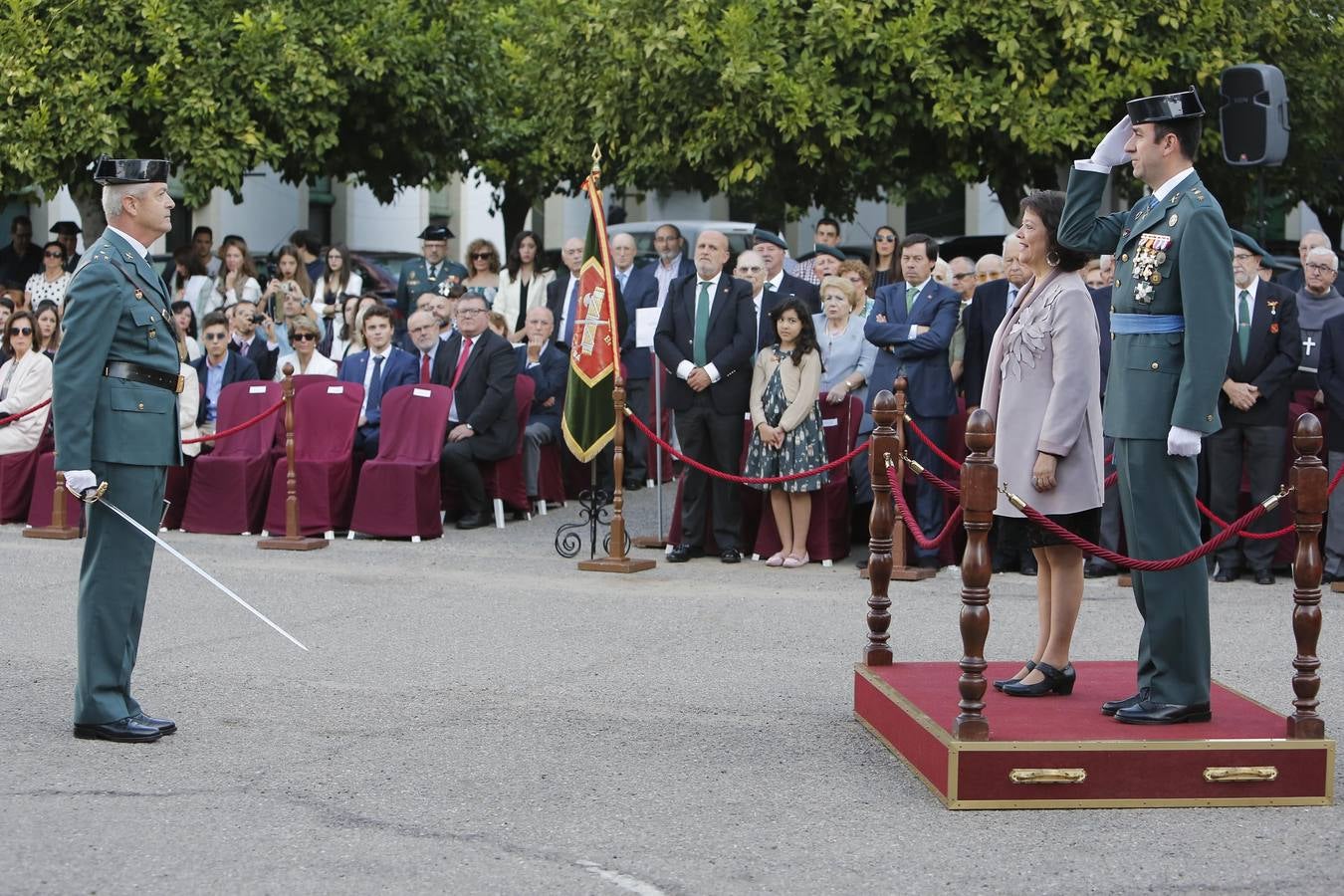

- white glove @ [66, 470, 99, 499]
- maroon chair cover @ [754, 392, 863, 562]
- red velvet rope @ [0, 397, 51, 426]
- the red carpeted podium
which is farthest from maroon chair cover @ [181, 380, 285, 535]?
the red carpeted podium

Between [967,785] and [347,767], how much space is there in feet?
6.99

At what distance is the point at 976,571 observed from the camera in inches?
244

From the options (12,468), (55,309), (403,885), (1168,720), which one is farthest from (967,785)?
(55,309)

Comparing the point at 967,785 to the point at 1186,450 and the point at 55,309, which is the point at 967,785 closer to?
the point at 1186,450

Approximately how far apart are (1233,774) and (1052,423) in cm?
143

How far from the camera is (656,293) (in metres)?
15.1

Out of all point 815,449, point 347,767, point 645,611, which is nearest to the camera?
point 347,767

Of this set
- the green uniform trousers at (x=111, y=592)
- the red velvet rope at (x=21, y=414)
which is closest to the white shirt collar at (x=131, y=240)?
the green uniform trousers at (x=111, y=592)

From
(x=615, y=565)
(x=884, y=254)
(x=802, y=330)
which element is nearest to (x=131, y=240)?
(x=615, y=565)

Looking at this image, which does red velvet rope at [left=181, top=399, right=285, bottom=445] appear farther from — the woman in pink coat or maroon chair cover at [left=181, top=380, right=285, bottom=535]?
the woman in pink coat

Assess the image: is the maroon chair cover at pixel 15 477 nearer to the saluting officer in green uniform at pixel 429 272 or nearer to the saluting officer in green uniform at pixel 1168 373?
the saluting officer in green uniform at pixel 429 272

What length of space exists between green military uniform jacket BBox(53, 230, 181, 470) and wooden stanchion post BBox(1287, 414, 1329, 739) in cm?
403

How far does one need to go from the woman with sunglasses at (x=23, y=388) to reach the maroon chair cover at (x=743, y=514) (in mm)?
5111

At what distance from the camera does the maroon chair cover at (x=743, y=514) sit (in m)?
12.6
